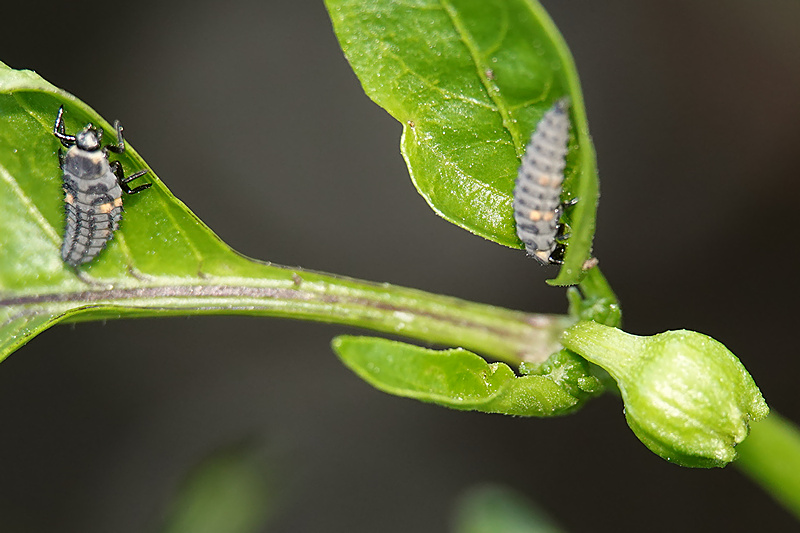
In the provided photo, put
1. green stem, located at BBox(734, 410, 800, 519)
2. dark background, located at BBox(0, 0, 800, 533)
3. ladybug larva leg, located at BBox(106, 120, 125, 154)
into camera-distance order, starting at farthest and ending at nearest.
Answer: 1. dark background, located at BBox(0, 0, 800, 533)
2. green stem, located at BBox(734, 410, 800, 519)
3. ladybug larva leg, located at BBox(106, 120, 125, 154)

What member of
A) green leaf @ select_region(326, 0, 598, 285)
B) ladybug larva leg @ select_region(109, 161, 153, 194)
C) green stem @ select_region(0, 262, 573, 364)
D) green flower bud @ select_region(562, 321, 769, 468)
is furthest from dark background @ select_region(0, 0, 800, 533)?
green flower bud @ select_region(562, 321, 769, 468)

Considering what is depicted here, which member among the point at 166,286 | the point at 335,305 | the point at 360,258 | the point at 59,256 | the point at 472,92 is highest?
the point at 472,92

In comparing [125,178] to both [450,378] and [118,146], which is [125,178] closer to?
[118,146]

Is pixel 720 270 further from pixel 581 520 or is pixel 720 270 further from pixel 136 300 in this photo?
pixel 136 300

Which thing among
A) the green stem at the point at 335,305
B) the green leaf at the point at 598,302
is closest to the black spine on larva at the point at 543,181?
the green leaf at the point at 598,302

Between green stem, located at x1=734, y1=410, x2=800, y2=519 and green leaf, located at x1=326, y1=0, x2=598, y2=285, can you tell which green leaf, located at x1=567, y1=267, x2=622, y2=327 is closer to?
green leaf, located at x1=326, y1=0, x2=598, y2=285

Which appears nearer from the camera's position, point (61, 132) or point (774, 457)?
point (61, 132)

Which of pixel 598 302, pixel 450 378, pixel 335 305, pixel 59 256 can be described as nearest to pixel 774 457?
pixel 598 302
